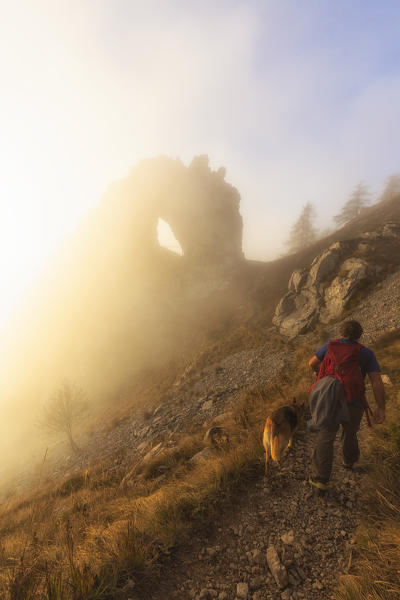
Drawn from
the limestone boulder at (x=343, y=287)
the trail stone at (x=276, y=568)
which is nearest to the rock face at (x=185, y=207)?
the limestone boulder at (x=343, y=287)

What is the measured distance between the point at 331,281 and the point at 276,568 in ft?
61.8

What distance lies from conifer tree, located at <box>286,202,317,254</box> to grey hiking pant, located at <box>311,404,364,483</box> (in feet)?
153

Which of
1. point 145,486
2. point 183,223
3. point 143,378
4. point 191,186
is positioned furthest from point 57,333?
point 145,486

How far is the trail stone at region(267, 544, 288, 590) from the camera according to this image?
203cm

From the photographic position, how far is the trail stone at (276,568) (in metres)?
2.03

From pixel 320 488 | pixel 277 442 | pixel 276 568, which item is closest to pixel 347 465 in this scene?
pixel 320 488

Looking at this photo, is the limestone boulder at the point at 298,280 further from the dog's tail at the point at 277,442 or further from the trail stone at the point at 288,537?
the trail stone at the point at 288,537

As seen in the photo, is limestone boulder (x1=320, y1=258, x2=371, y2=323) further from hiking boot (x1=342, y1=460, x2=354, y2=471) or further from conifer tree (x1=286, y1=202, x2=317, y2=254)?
conifer tree (x1=286, y1=202, x2=317, y2=254)

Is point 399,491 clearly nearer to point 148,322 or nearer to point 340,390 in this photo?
point 340,390

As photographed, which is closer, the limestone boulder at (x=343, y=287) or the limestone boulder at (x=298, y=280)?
the limestone boulder at (x=343, y=287)

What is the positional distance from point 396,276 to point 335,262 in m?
4.73

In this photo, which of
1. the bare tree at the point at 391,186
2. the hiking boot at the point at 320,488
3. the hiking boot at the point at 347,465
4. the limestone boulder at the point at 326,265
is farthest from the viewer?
the bare tree at the point at 391,186

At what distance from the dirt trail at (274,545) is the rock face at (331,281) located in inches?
579

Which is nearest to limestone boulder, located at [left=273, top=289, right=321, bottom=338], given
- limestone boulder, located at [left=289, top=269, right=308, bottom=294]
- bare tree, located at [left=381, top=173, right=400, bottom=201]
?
limestone boulder, located at [left=289, top=269, right=308, bottom=294]
